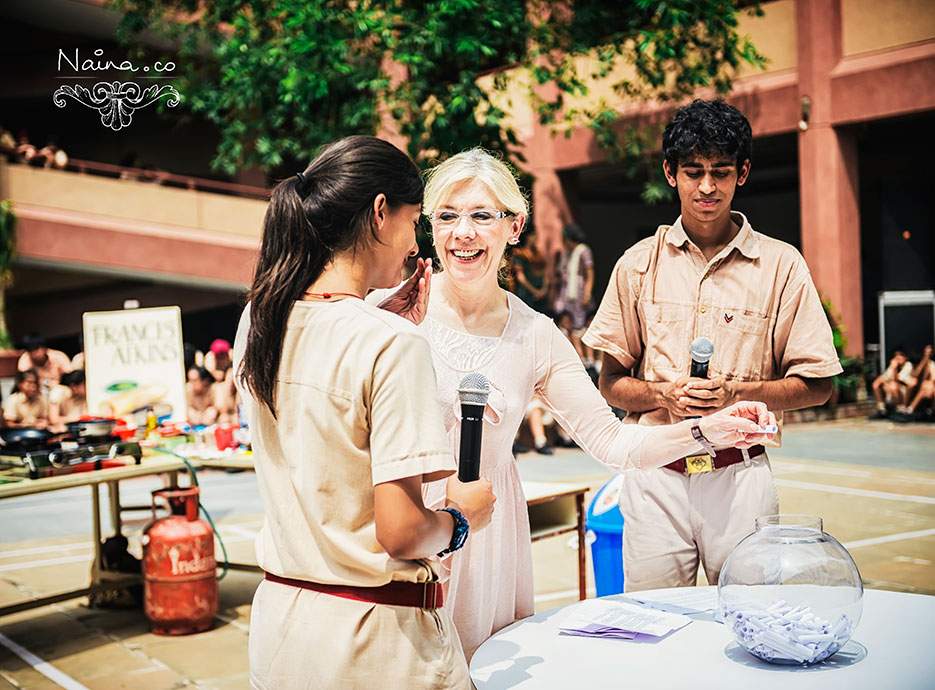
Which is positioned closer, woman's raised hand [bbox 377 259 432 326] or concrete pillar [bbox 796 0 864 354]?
woman's raised hand [bbox 377 259 432 326]

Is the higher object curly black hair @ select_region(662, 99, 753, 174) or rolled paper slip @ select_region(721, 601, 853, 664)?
curly black hair @ select_region(662, 99, 753, 174)

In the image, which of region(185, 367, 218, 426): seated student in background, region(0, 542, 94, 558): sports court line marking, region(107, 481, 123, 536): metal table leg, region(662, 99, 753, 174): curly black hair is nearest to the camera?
region(662, 99, 753, 174): curly black hair

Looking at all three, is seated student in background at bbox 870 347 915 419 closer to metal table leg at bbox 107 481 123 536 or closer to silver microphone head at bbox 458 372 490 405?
metal table leg at bbox 107 481 123 536

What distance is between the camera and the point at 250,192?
67.0ft

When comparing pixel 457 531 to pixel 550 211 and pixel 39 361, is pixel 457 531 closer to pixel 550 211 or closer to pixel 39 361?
pixel 39 361

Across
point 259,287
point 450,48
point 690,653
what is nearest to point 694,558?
point 690,653

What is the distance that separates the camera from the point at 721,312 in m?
3.03

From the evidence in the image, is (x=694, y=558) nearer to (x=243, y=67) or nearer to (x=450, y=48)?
(x=450, y=48)

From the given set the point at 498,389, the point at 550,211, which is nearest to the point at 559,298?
the point at 550,211

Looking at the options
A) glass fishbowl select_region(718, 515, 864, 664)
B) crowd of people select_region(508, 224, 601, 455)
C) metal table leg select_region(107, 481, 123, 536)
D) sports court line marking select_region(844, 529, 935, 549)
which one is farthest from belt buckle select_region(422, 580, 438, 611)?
crowd of people select_region(508, 224, 601, 455)

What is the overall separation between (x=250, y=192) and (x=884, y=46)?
12099 millimetres

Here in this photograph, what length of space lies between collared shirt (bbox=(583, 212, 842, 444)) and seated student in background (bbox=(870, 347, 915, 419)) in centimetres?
1171

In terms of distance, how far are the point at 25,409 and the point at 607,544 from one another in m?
8.68

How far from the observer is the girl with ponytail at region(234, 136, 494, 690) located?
67.1 inches
